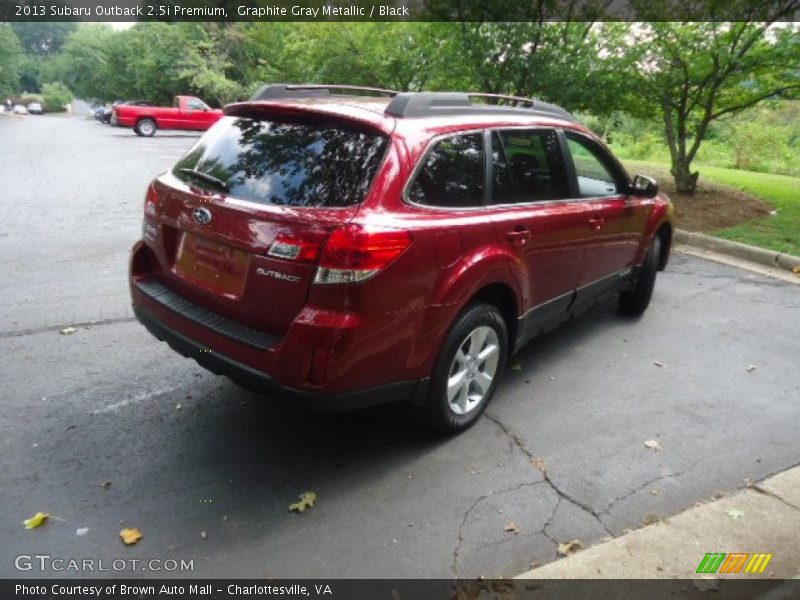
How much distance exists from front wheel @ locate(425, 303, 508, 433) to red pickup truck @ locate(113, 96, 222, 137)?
24.1m

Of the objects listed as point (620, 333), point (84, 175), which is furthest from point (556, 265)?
point (84, 175)

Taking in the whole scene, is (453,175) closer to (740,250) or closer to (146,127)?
(740,250)

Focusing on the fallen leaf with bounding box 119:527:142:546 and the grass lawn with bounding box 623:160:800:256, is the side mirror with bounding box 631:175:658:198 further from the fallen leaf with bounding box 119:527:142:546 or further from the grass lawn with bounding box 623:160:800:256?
the fallen leaf with bounding box 119:527:142:546

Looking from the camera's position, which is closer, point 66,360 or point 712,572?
point 712,572

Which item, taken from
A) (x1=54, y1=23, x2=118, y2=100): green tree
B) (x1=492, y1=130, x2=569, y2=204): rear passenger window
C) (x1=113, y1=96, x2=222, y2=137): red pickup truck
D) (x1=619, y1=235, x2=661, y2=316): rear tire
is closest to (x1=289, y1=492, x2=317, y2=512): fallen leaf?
(x1=492, y1=130, x2=569, y2=204): rear passenger window

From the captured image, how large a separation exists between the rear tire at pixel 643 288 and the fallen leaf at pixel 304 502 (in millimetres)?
3520

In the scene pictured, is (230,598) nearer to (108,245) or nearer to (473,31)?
(108,245)

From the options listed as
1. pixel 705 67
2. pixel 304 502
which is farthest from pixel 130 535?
pixel 705 67

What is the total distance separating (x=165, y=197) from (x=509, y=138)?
2.00m

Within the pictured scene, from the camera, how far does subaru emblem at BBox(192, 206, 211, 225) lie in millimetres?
2863

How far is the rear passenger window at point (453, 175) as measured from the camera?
293 cm

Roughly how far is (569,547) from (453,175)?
1882 millimetres

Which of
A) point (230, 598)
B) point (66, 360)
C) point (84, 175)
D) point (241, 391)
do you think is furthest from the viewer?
point (84, 175)

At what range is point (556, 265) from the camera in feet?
12.6
